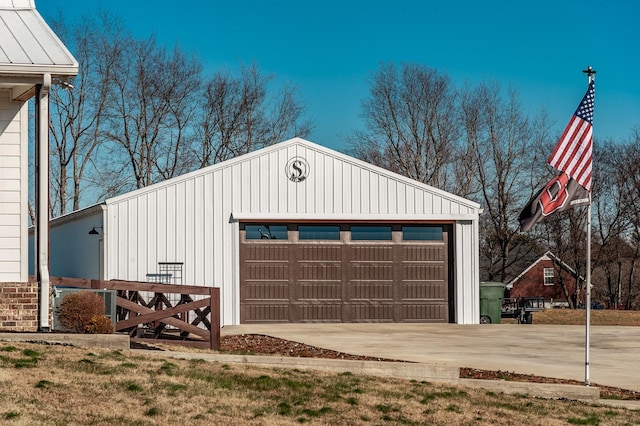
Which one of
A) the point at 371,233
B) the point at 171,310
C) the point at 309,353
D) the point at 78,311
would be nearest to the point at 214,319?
the point at 171,310

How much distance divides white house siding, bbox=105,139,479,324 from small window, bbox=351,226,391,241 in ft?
1.35

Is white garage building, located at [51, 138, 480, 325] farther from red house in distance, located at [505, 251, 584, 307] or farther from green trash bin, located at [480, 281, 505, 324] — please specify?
red house in distance, located at [505, 251, 584, 307]

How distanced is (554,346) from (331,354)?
204 inches

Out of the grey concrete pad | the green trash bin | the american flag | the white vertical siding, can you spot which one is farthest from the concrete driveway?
the grey concrete pad

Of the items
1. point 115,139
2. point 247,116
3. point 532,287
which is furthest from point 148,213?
point 532,287

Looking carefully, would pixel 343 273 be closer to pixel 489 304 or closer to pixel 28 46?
pixel 489 304

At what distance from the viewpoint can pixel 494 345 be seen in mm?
20344

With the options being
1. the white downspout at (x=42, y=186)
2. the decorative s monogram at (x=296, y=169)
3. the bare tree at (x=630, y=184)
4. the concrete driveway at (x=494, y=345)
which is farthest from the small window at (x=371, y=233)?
the bare tree at (x=630, y=184)

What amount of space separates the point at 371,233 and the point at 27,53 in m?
12.6

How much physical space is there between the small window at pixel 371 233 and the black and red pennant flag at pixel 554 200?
11.4m

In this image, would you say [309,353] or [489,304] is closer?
[309,353]

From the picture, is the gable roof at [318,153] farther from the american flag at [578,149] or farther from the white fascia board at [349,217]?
the american flag at [578,149]

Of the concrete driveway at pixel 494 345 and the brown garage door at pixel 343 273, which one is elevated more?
the brown garage door at pixel 343 273

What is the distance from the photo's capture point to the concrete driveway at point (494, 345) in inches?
658
